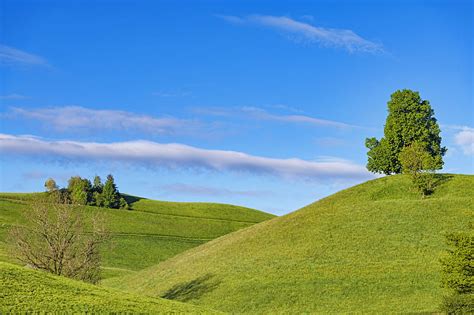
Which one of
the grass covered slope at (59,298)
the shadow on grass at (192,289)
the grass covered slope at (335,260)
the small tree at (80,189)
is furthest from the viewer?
the small tree at (80,189)

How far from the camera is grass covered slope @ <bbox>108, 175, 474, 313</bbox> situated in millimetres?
46281

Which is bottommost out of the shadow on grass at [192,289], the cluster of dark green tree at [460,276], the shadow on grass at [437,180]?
the shadow on grass at [192,289]

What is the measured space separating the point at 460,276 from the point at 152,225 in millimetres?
84150

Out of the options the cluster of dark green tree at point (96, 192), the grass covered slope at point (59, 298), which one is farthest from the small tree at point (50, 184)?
the grass covered slope at point (59, 298)

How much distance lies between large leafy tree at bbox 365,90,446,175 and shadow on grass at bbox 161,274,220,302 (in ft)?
143

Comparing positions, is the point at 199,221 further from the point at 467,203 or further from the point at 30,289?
the point at 30,289

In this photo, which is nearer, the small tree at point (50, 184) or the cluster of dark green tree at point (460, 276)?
the cluster of dark green tree at point (460, 276)

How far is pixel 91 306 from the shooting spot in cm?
2936

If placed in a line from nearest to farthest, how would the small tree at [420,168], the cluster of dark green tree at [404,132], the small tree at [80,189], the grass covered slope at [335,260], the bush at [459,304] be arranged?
1. the bush at [459,304]
2. the grass covered slope at [335,260]
3. the small tree at [420,168]
4. the cluster of dark green tree at [404,132]
5. the small tree at [80,189]

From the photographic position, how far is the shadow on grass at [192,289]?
5284 cm

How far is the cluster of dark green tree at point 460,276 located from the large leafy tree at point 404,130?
171 feet

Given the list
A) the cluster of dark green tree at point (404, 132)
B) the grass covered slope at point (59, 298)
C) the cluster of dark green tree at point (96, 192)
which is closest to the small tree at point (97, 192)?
the cluster of dark green tree at point (96, 192)

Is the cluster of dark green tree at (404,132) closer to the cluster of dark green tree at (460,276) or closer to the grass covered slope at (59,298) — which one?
the cluster of dark green tree at (460,276)

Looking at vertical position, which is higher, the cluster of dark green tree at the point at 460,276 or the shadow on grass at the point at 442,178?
the shadow on grass at the point at 442,178
